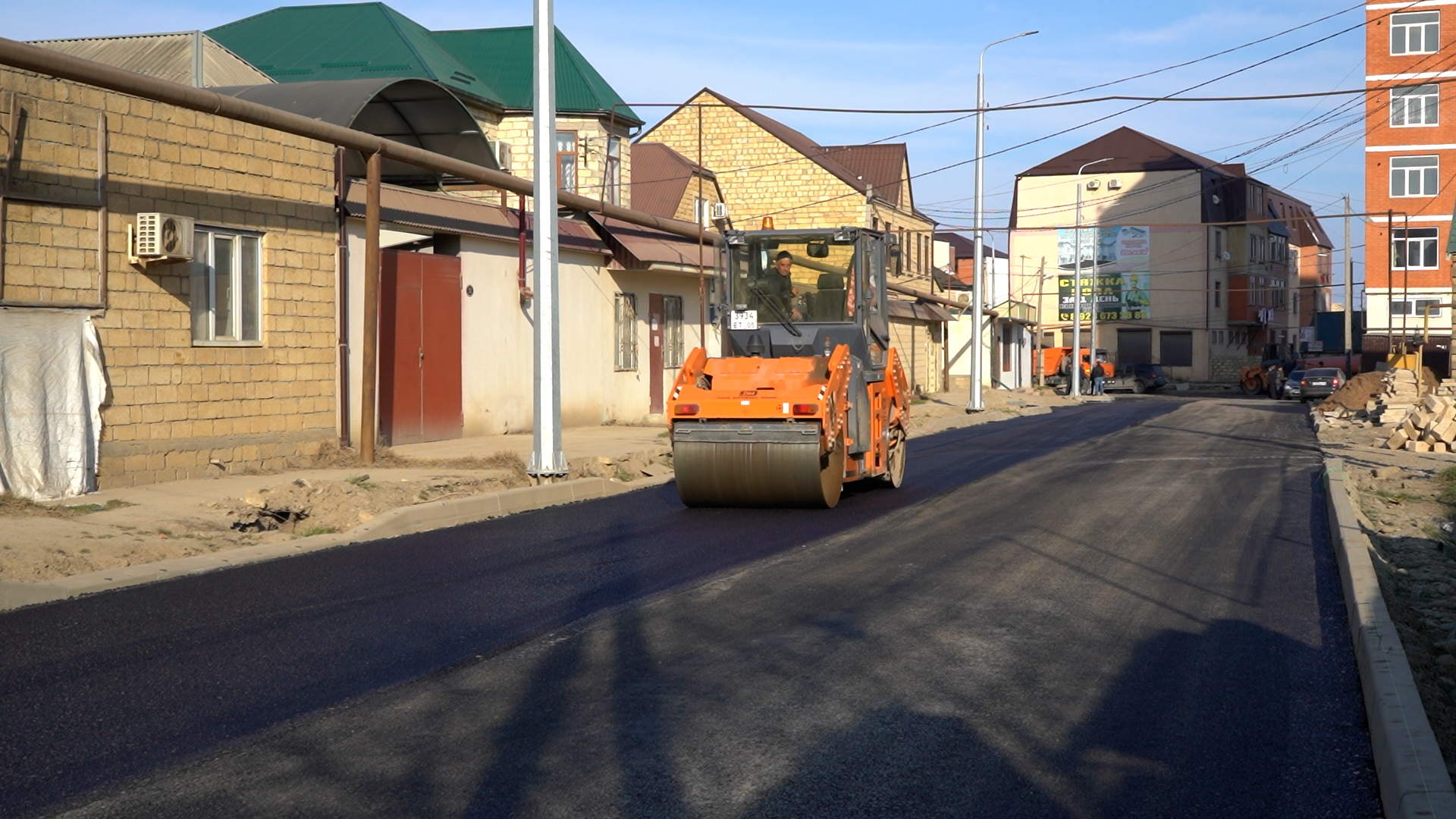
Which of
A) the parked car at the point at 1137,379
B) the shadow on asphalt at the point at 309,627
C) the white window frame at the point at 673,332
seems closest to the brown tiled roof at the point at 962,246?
the parked car at the point at 1137,379

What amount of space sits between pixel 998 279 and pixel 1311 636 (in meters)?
78.9

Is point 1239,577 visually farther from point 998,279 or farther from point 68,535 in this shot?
point 998,279

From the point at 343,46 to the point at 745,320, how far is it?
878 inches

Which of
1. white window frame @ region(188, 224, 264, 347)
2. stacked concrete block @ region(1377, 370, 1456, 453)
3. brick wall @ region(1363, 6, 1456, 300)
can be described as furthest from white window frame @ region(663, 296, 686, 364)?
brick wall @ region(1363, 6, 1456, 300)

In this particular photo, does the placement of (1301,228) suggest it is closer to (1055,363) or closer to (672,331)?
(1055,363)

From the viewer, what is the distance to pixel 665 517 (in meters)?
13.5

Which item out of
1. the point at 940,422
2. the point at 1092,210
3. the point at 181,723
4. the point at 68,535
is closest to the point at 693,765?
the point at 181,723

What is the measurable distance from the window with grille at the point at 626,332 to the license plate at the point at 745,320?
11156mm

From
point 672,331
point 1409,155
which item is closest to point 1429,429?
→ point 672,331

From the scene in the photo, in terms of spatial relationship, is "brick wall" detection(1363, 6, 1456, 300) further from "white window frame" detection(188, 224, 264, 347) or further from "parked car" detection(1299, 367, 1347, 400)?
"white window frame" detection(188, 224, 264, 347)

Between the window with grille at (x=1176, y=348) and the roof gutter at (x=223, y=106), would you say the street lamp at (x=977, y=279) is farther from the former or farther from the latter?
the window with grille at (x=1176, y=348)

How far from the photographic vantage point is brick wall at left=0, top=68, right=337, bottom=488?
42.2 feet

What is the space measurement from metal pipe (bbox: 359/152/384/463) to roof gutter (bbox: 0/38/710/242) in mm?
528

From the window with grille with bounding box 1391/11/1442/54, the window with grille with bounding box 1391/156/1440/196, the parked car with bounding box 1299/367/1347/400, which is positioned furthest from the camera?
the window with grille with bounding box 1391/156/1440/196
